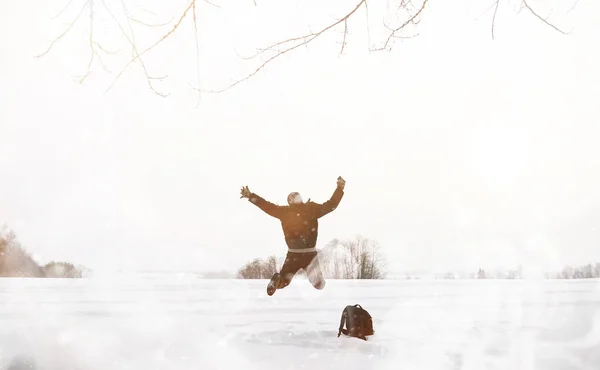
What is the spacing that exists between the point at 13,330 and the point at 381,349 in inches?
215

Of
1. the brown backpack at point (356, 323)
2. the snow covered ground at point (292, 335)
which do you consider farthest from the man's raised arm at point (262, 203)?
the brown backpack at point (356, 323)

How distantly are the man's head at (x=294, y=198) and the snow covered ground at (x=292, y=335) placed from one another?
5.88ft

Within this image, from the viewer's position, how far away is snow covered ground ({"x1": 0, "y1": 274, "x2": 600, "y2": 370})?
6.32 meters

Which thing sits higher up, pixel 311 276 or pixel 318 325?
pixel 311 276

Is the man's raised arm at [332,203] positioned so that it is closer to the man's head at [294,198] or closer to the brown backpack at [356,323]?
the man's head at [294,198]

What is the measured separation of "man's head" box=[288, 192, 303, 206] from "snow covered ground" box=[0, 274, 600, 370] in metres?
1.79

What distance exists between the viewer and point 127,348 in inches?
282

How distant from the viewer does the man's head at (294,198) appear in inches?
343

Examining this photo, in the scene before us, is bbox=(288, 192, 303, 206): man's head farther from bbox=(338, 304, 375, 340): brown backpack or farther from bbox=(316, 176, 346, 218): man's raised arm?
bbox=(338, 304, 375, 340): brown backpack

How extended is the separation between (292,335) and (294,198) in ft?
6.53

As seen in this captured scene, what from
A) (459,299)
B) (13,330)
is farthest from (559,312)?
(13,330)

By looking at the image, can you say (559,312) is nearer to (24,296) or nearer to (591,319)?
(591,319)

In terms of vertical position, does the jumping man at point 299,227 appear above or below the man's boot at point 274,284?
above

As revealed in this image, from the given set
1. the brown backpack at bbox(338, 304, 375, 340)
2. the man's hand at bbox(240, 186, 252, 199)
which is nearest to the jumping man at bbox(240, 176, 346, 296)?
the man's hand at bbox(240, 186, 252, 199)
